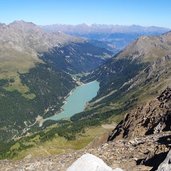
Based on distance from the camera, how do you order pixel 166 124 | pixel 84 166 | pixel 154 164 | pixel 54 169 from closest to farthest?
pixel 84 166, pixel 154 164, pixel 54 169, pixel 166 124

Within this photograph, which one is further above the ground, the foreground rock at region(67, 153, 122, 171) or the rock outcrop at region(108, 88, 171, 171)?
the foreground rock at region(67, 153, 122, 171)

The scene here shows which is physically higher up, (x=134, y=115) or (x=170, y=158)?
(x=170, y=158)

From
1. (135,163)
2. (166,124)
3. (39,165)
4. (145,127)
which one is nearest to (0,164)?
(39,165)

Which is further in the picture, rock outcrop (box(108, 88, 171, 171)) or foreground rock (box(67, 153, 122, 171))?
rock outcrop (box(108, 88, 171, 171))

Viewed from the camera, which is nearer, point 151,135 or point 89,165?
point 89,165

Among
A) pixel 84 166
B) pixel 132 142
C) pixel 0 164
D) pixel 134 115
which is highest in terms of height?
pixel 84 166

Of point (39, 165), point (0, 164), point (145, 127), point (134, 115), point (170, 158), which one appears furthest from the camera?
point (134, 115)

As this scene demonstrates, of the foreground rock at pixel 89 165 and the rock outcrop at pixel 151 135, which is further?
the rock outcrop at pixel 151 135

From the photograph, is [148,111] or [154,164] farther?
[148,111]

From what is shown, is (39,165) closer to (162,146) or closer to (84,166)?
(162,146)

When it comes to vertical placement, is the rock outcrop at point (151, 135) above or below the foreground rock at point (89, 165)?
below

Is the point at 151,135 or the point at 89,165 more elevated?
the point at 89,165
